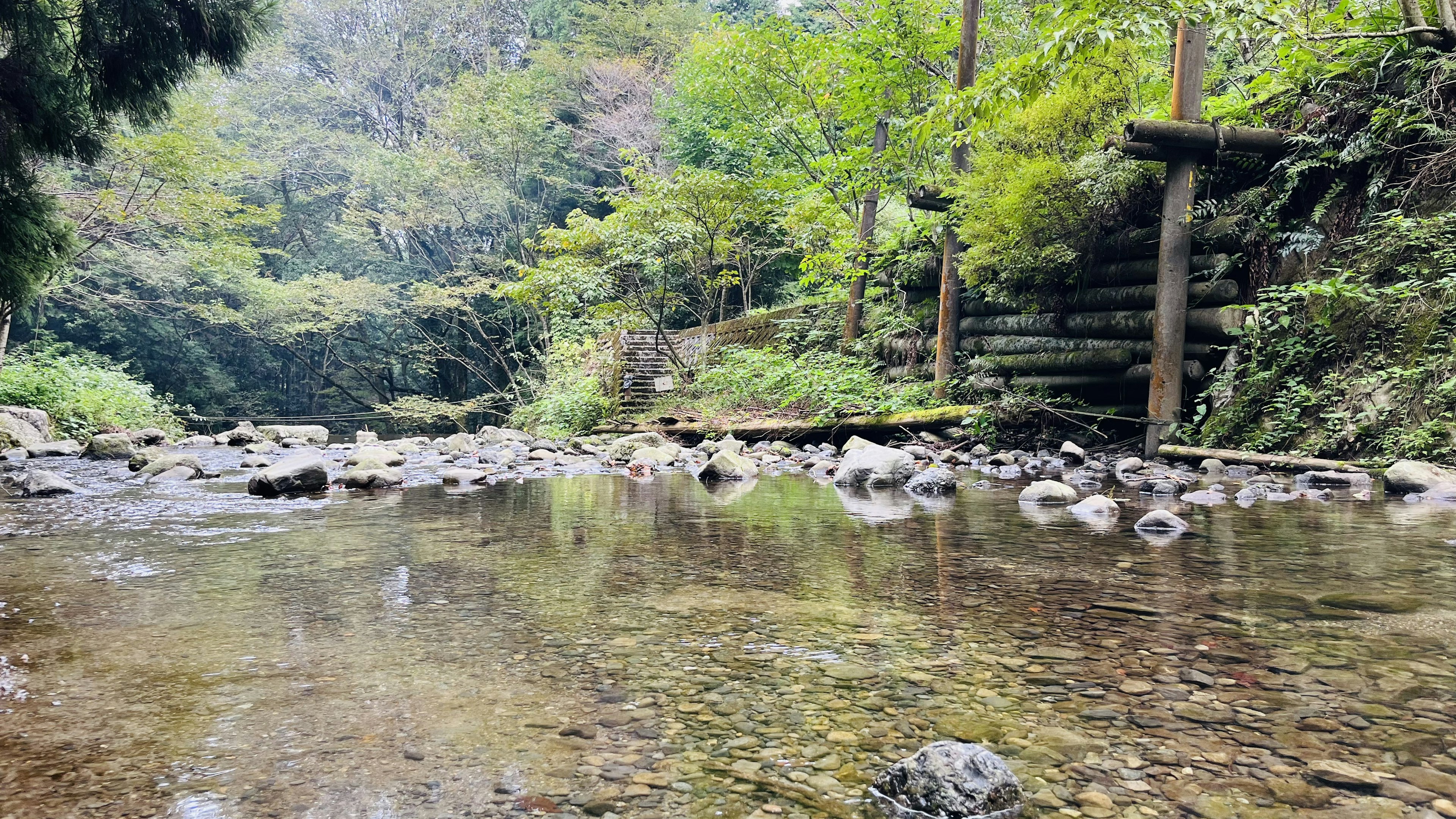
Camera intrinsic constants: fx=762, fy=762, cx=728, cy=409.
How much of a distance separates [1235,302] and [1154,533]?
163 inches

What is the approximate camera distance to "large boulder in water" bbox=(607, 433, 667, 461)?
344 inches

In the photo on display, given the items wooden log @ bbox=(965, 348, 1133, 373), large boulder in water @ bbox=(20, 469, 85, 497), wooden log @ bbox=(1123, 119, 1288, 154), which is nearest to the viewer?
large boulder in water @ bbox=(20, 469, 85, 497)

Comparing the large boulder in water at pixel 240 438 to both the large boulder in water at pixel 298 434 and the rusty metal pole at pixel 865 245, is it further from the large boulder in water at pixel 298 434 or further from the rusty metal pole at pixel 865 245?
the rusty metal pole at pixel 865 245

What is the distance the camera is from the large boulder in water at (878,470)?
216 inches

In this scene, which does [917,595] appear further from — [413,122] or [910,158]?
[413,122]

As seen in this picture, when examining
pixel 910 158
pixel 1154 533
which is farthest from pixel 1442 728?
pixel 910 158

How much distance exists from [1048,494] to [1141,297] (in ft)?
11.4

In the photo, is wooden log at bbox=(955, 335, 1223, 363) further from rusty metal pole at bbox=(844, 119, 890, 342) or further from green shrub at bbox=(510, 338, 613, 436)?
green shrub at bbox=(510, 338, 613, 436)

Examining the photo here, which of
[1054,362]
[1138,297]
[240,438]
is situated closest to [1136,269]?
[1138,297]

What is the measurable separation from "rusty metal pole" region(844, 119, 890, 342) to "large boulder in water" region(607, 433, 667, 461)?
10.9 ft

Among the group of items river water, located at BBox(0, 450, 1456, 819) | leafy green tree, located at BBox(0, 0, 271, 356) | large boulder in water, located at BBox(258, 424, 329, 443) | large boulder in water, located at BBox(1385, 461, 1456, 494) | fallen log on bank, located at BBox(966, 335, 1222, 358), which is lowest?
large boulder in water, located at BBox(258, 424, 329, 443)

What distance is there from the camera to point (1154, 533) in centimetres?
317

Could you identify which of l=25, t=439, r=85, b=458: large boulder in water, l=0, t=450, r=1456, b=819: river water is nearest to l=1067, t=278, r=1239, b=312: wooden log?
l=0, t=450, r=1456, b=819: river water

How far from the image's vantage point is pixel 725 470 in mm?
6152
